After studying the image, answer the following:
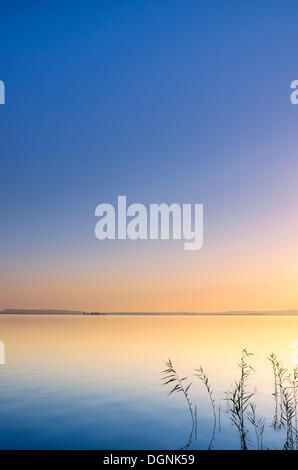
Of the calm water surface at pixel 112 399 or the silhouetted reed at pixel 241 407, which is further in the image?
the calm water surface at pixel 112 399

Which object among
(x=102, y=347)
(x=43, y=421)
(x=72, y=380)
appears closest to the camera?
(x=43, y=421)

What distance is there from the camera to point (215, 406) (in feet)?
74.2

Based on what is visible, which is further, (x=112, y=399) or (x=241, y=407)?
(x=112, y=399)

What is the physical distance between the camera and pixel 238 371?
1342 inches

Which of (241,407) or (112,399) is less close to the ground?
(241,407)

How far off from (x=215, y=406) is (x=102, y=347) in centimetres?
2955

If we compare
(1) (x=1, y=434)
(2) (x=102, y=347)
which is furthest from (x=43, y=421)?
(2) (x=102, y=347)

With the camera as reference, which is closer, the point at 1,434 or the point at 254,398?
the point at 1,434

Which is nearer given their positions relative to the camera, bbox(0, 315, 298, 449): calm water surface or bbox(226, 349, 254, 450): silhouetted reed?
bbox(226, 349, 254, 450): silhouetted reed
